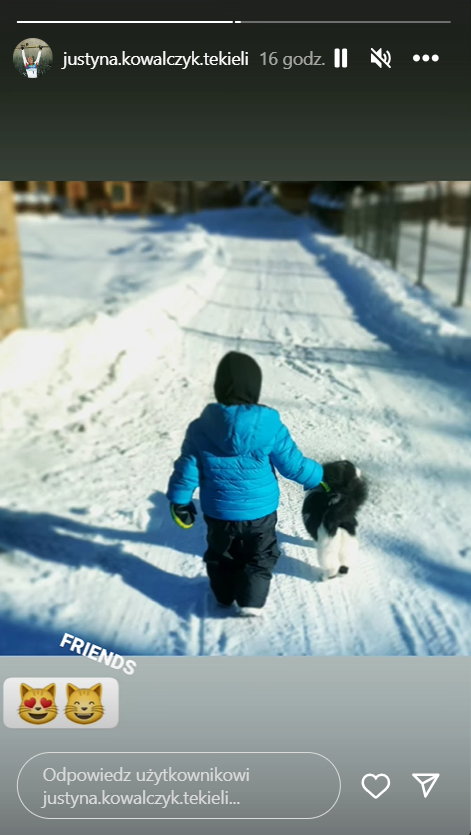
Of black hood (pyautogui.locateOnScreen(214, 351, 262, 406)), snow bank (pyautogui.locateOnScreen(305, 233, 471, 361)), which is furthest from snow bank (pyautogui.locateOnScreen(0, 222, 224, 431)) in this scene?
black hood (pyautogui.locateOnScreen(214, 351, 262, 406))

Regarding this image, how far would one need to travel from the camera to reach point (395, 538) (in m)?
3.18

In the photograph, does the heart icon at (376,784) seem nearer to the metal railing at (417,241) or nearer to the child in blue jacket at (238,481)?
the child in blue jacket at (238,481)

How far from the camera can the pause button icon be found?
5.80 feet

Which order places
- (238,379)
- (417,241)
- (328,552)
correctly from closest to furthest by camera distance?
(238,379), (328,552), (417,241)

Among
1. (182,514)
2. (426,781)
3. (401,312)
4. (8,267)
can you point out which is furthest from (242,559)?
(401,312)

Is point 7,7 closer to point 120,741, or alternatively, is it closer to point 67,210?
point 120,741

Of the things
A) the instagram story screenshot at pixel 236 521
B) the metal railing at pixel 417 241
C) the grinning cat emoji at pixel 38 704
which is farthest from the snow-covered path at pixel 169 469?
the metal railing at pixel 417 241

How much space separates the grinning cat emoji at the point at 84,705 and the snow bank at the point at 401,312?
4.57 metres

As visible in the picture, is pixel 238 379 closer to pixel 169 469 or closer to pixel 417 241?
pixel 169 469

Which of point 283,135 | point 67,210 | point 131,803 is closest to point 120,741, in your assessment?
point 131,803

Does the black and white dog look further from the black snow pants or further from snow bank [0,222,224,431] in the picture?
snow bank [0,222,224,431]

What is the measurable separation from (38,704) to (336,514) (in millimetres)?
1397

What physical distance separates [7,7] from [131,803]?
208 centimetres

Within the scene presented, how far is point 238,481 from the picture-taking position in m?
2.57
